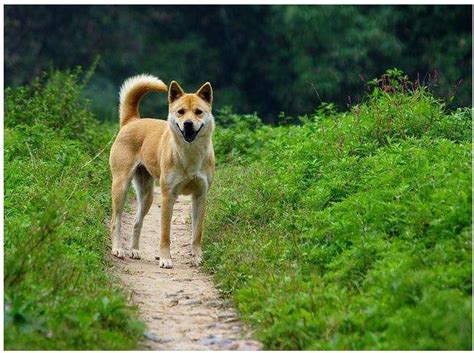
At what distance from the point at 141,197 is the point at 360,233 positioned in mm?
3056

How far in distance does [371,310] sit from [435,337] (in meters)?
0.60

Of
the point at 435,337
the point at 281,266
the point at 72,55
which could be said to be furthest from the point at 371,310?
the point at 72,55

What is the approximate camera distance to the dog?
9344mm

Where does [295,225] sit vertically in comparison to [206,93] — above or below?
below

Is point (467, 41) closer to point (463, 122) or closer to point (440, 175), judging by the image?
point (463, 122)

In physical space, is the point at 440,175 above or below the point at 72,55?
below

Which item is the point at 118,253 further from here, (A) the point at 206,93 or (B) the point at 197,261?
(A) the point at 206,93

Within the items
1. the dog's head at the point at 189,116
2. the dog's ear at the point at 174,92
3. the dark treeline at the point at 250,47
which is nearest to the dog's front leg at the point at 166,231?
the dog's head at the point at 189,116

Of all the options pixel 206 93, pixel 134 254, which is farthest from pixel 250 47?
pixel 134 254

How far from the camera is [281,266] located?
7.97m

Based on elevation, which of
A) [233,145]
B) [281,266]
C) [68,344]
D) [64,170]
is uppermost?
[233,145]

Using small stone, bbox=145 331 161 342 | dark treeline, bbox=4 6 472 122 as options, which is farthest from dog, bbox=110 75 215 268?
dark treeline, bbox=4 6 472 122

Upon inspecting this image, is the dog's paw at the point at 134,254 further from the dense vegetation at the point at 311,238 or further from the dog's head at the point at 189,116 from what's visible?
the dog's head at the point at 189,116

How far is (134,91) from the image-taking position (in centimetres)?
1041
